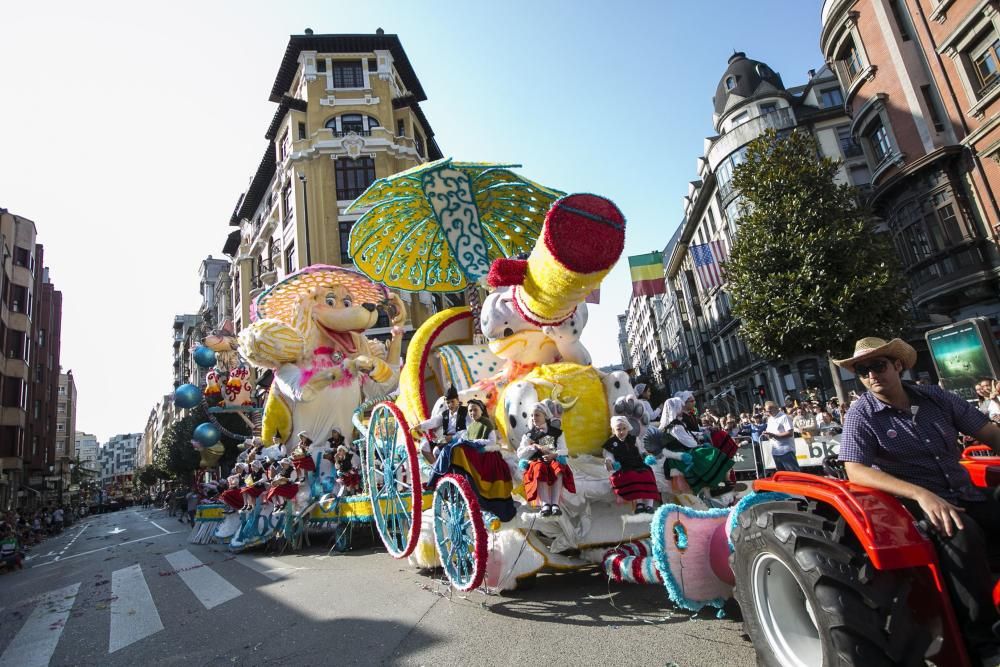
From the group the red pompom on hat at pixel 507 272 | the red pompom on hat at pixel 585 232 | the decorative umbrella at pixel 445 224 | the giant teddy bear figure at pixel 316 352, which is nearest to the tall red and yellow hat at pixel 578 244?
the red pompom on hat at pixel 585 232

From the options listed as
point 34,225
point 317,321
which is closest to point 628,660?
point 317,321

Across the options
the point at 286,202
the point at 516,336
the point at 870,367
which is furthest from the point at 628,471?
the point at 286,202

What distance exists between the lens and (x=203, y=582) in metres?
7.05

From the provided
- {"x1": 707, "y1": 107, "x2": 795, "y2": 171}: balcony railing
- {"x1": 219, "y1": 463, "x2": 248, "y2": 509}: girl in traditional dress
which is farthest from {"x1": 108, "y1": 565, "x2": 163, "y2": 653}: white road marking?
{"x1": 707, "y1": 107, "x2": 795, "y2": 171}: balcony railing

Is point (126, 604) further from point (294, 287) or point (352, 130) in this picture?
point (352, 130)

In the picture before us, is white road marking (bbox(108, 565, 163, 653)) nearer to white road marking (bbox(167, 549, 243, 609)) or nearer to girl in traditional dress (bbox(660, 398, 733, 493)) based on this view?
white road marking (bbox(167, 549, 243, 609))

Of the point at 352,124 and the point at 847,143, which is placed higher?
the point at 352,124

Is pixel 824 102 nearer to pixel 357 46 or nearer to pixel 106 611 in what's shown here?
pixel 357 46

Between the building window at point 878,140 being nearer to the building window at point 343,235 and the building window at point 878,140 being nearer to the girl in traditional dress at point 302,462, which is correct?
the building window at point 343,235

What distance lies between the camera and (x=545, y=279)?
4.95 meters

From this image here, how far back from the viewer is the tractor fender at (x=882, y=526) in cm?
209

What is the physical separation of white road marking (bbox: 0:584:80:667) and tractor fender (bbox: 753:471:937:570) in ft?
17.4

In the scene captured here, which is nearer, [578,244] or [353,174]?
[578,244]

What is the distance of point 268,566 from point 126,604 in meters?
1.77
